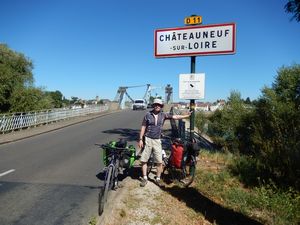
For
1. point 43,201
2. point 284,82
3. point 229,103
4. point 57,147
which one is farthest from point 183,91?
point 229,103

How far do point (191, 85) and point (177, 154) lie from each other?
1.75m

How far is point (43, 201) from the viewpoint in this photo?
6.53 m

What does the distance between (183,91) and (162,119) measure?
1.11m

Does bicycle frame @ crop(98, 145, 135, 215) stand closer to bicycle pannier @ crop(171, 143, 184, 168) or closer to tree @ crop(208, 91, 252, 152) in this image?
bicycle pannier @ crop(171, 143, 184, 168)

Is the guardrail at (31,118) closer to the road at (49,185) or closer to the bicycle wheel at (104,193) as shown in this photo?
the road at (49,185)

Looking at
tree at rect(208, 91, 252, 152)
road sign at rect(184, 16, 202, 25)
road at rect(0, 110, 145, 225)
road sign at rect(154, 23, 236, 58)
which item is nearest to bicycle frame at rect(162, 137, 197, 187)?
road at rect(0, 110, 145, 225)

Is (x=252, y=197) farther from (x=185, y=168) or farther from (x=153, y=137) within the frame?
(x=153, y=137)

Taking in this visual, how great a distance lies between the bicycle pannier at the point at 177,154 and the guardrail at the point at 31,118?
51.3 feet

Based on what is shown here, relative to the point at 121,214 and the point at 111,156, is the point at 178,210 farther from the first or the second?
the point at 111,156

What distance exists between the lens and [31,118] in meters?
23.9

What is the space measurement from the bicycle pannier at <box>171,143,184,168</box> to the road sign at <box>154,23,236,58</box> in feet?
7.37

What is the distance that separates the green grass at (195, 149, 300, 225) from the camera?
5.52 m

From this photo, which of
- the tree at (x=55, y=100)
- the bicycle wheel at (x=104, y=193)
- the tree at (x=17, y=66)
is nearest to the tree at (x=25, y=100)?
the tree at (x=17, y=66)

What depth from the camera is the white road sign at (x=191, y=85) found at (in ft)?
26.1
